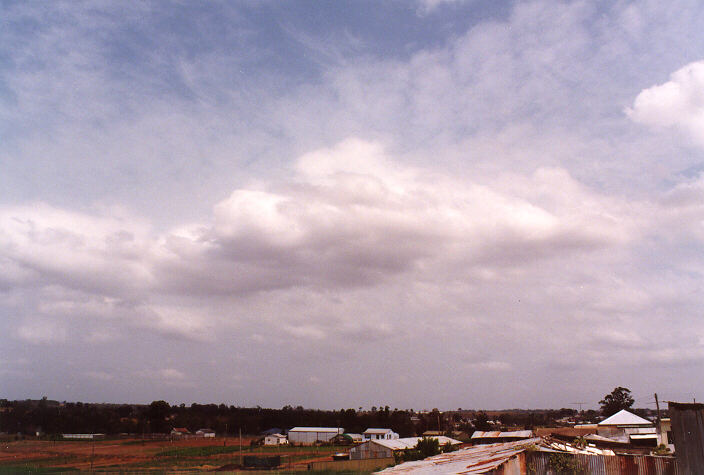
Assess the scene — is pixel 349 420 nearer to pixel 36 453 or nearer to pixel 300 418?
pixel 300 418

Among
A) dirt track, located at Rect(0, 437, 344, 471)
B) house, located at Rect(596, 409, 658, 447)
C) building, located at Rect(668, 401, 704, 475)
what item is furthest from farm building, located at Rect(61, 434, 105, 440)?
building, located at Rect(668, 401, 704, 475)

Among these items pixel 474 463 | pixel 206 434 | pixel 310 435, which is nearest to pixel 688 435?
pixel 474 463

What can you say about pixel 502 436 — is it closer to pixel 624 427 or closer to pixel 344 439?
pixel 624 427

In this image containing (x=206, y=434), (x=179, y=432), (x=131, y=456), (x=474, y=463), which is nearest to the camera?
(x=474, y=463)

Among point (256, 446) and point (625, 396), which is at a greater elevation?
point (625, 396)

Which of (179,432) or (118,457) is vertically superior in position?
(118,457)

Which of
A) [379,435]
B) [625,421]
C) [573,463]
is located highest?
[573,463]

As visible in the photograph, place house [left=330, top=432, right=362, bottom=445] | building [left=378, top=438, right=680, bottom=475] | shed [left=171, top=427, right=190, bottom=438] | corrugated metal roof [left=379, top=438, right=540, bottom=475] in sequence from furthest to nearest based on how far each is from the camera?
shed [left=171, top=427, right=190, bottom=438] < house [left=330, top=432, right=362, bottom=445] < building [left=378, top=438, right=680, bottom=475] < corrugated metal roof [left=379, top=438, right=540, bottom=475]

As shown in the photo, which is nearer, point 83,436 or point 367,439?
point 367,439

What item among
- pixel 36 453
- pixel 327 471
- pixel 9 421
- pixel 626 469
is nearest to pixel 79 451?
pixel 36 453

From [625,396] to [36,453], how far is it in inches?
5816

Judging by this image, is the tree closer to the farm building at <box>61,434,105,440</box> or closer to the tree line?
the tree line

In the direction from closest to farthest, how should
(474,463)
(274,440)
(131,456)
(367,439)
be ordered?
(474,463)
(131,456)
(367,439)
(274,440)

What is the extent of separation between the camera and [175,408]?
198 meters
